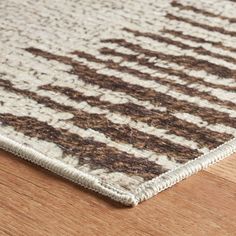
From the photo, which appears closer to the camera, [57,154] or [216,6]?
[57,154]

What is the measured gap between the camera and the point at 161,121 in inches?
35.3

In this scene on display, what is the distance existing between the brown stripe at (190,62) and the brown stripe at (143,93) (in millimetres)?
41

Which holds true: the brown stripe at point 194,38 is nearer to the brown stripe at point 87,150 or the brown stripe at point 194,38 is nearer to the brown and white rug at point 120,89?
the brown and white rug at point 120,89

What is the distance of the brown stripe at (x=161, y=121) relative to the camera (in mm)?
854

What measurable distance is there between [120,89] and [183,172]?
9.5 inches

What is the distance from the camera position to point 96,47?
1.14 m

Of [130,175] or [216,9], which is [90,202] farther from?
[216,9]

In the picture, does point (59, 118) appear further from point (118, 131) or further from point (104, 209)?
point (104, 209)

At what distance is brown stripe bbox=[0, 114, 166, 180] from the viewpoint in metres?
0.78

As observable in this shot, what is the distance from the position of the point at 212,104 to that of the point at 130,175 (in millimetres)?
231

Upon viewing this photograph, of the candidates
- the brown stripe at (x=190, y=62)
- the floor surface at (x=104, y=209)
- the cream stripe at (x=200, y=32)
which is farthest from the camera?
the cream stripe at (x=200, y=32)

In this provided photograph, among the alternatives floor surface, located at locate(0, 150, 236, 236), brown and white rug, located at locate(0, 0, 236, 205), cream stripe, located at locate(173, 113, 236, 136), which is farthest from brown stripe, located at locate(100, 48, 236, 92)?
floor surface, located at locate(0, 150, 236, 236)

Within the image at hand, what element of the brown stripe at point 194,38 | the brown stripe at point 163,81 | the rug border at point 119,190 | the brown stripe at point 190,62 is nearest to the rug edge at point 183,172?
the rug border at point 119,190

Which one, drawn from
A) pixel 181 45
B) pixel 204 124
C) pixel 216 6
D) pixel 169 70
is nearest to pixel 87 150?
pixel 204 124
